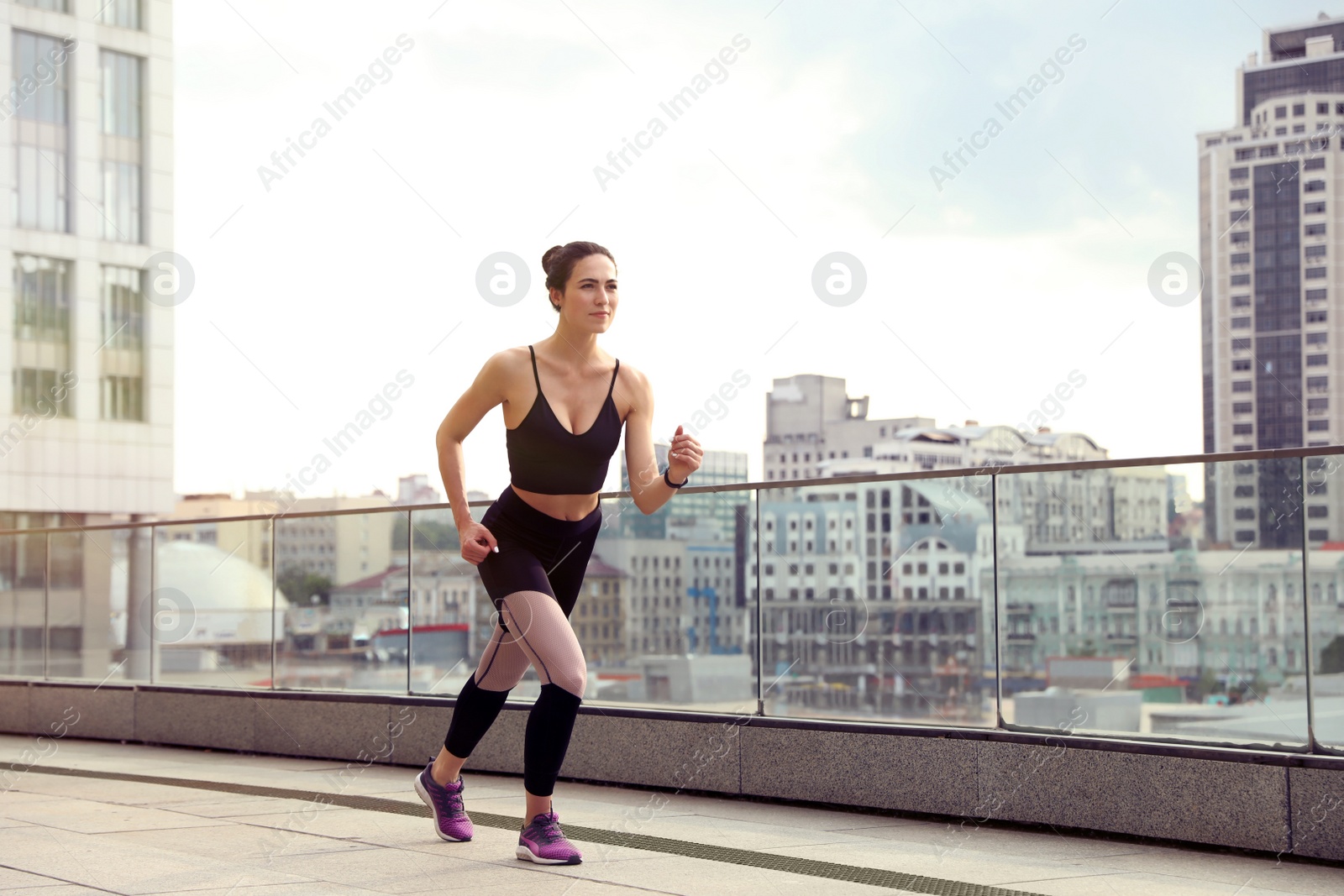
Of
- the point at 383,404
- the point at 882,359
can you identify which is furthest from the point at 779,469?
the point at 383,404

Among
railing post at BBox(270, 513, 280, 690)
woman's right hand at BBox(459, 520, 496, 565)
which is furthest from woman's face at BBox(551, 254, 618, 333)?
railing post at BBox(270, 513, 280, 690)

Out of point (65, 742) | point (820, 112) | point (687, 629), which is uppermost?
point (820, 112)

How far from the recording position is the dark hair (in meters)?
4.38

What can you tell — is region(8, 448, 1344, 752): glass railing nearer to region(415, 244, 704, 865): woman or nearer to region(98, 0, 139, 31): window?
region(415, 244, 704, 865): woman

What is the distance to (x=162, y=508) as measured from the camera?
60.1m

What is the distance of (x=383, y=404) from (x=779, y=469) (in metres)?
162

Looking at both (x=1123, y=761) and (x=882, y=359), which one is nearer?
(x=1123, y=761)

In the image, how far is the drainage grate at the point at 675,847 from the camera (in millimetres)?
3889

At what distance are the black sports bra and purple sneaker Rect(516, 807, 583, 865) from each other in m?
0.95

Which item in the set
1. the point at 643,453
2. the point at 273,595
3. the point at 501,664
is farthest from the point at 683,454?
the point at 273,595

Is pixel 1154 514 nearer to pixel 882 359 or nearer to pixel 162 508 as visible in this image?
pixel 882 359

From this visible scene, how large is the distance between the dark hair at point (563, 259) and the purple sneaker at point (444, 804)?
151 centimetres

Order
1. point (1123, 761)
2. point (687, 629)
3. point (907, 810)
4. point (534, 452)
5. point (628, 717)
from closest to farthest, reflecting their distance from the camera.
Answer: point (534, 452) → point (1123, 761) → point (907, 810) → point (628, 717) → point (687, 629)

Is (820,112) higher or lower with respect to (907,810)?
higher
